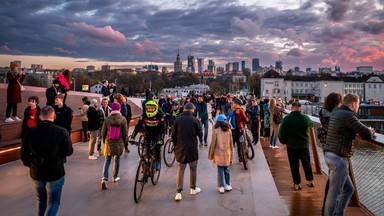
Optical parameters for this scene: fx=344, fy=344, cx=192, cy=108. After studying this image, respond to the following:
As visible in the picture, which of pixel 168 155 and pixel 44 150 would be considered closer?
pixel 44 150

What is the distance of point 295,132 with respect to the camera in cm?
711

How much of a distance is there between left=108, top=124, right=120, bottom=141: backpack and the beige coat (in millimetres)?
1968

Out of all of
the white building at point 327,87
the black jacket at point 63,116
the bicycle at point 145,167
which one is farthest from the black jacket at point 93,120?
the white building at point 327,87

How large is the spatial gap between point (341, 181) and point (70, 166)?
7.25 m

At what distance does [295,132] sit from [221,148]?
5.25ft

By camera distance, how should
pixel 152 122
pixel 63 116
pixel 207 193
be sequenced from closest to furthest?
pixel 207 193, pixel 152 122, pixel 63 116

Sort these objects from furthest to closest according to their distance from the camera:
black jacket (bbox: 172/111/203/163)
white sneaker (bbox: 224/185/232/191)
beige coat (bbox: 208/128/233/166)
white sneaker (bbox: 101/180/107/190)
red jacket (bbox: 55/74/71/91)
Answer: red jacket (bbox: 55/74/71/91)
white sneaker (bbox: 101/180/107/190)
white sneaker (bbox: 224/185/232/191)
beige coat (bbox: 208/128/233/166)
black jacket (bbox: 172/111/203/163)

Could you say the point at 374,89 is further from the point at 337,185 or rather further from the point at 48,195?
the point at 48,195

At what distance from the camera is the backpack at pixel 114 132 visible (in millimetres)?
7109

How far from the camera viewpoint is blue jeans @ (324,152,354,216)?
15.6ft

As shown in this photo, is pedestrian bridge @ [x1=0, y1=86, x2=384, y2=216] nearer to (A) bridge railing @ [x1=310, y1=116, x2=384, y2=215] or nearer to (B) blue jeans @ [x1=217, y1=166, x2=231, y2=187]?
(A) bridge railing @ [x1=310, y1=116, x2=384, y2=215]

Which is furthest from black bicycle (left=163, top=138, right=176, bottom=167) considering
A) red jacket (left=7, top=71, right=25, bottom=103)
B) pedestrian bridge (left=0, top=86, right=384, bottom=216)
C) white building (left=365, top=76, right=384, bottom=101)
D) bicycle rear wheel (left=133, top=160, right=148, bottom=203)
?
white building (left=365, top=76, right=384, bottom=101)

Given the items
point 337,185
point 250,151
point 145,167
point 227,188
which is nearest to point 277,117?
point 250,151

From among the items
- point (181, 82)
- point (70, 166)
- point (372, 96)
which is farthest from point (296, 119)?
point (181, 82)
